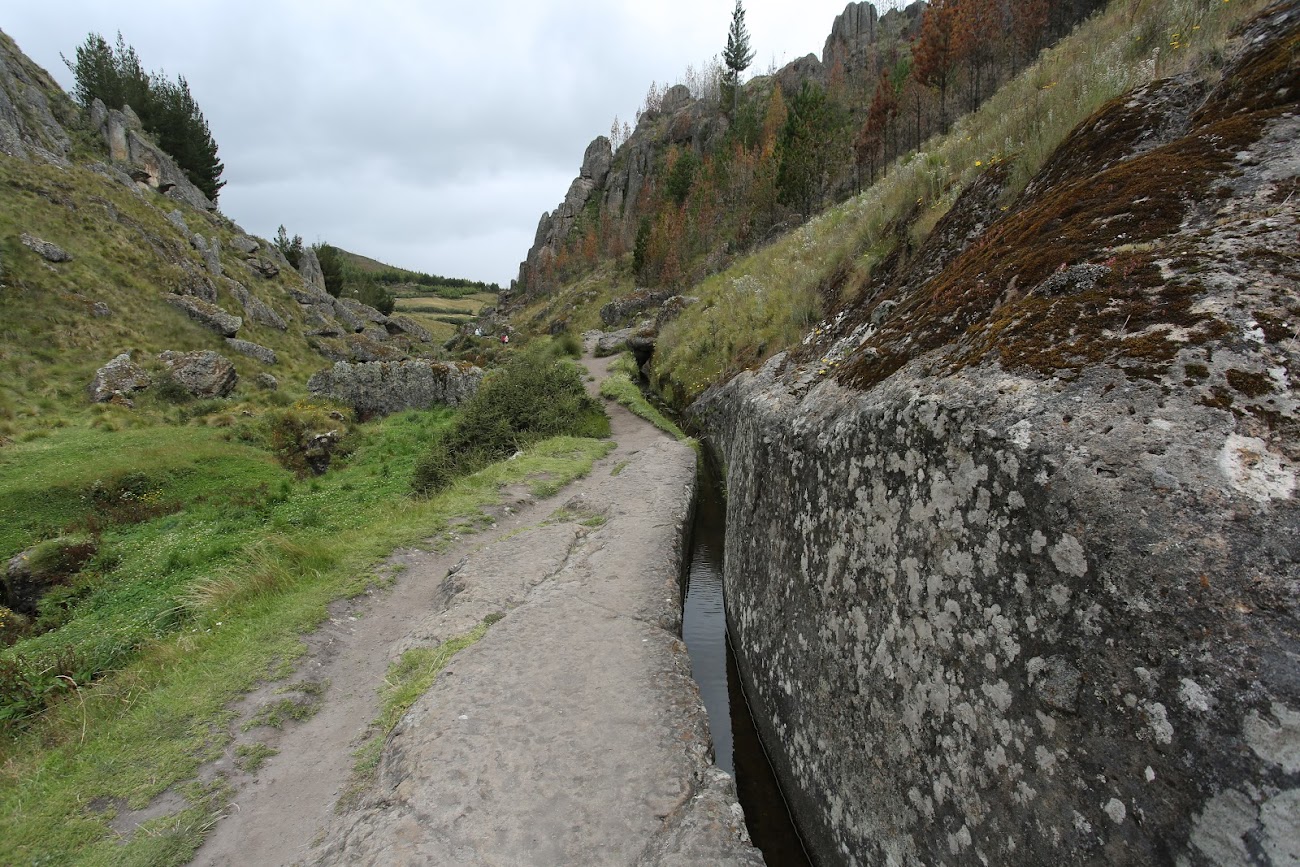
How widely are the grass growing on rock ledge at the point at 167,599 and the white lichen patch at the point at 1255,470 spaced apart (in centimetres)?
701

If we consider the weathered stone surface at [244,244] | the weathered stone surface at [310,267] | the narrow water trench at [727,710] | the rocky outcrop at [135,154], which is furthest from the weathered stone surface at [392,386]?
the weathered stone surface at [310,267]

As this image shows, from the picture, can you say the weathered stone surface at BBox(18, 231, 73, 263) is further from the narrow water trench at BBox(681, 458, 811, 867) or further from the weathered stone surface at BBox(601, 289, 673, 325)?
the narrow water trench at BBox(681, 458, 811, 867)

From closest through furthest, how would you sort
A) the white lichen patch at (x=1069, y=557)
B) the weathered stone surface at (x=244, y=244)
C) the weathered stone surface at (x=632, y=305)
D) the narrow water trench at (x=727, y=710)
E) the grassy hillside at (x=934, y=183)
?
the white lichen patch at (x=1069, y=557)
the narrow water trench at (x=727, y=710)
the grassy hillside at (x=934, y=183)
the weathered stone surface at (x=244, y=244)
the weathered stone surface at (x=632, y=305)

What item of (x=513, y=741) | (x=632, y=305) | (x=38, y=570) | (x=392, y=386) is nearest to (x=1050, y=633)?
(x=513, y=741)

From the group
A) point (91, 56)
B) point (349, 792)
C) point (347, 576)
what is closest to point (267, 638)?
point (347, 576)

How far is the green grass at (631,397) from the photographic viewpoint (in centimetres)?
2089

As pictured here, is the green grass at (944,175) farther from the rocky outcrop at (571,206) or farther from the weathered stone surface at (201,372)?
the rocky outcrop at (571,206)

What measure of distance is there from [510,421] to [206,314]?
82.7 ft

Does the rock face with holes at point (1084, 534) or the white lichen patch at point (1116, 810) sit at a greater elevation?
the rock face with holes at point (1084, 534)

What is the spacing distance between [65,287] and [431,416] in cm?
2059

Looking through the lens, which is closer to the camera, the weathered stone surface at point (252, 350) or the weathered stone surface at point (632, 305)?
the weathered stone surface at point (252, 350)

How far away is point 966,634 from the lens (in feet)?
10.2

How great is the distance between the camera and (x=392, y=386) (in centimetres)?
2648

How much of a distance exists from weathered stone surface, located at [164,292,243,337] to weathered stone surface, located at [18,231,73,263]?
430 centimetres
